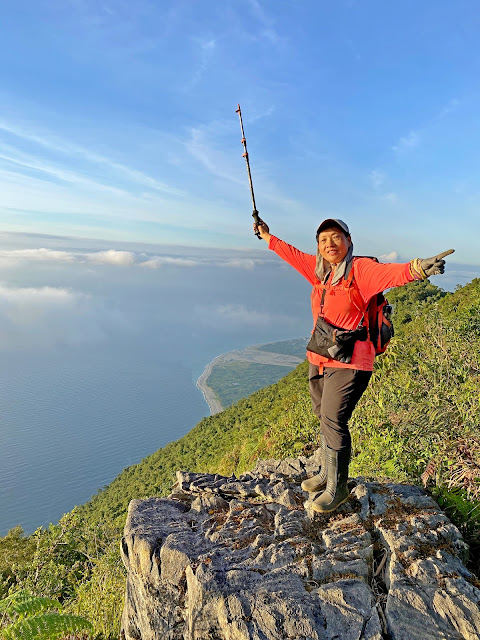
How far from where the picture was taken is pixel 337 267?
3818 millimetres

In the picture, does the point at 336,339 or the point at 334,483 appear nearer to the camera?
the point at 336,339

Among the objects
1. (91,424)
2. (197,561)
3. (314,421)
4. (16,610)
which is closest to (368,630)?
(197,561)

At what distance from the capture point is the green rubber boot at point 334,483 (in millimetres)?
4176

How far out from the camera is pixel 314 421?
40.2 feet

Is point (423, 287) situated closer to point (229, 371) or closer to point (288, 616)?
point (288, 616)

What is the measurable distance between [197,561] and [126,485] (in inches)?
1307

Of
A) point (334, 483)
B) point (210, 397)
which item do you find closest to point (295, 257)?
point (334, 483)

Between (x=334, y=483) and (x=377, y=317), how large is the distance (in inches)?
76.6

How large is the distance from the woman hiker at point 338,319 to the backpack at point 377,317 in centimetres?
2

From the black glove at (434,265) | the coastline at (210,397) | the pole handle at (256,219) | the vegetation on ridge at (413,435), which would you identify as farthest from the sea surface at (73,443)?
the black glove at (434,265)

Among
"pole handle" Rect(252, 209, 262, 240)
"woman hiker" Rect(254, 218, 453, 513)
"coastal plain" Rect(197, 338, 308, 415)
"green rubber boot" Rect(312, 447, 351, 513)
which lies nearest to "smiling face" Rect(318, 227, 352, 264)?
"woman hiker" Rect(254, 218, 453, 513)

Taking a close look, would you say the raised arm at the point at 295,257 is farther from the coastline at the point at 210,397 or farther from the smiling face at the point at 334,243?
the coastline at the point at 210,397

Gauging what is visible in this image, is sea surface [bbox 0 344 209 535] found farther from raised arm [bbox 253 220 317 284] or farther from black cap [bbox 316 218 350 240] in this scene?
black cap [bbox 316 218 350 240]

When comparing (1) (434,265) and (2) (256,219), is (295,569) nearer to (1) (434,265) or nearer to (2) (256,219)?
(1) (434,265)
